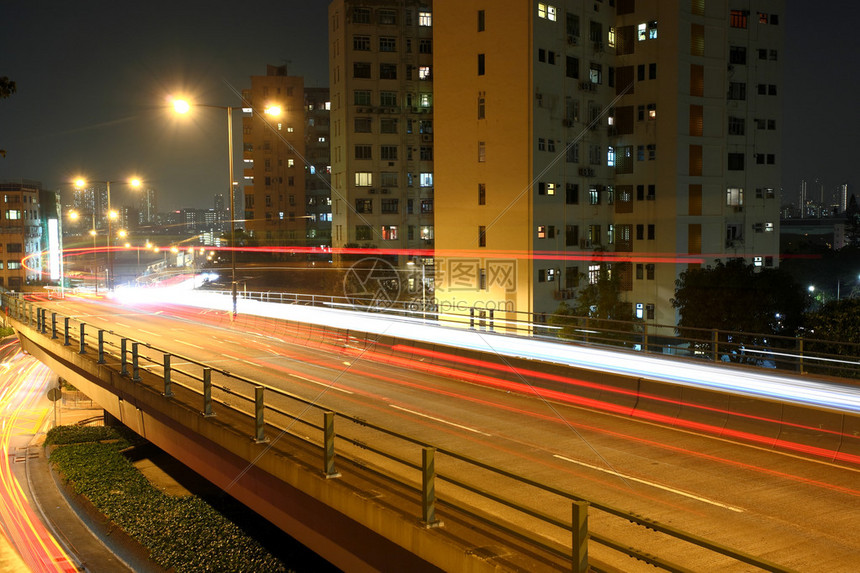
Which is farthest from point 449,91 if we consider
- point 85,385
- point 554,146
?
point 85,385

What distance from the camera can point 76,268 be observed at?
18025 cm

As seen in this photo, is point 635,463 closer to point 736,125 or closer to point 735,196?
point 735,196

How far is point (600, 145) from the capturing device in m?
48.8

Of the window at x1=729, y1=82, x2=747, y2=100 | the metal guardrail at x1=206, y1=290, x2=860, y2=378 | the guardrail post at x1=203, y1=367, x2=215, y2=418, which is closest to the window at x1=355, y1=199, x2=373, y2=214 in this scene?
the metal guardrail at x1=206, y1=290, x2=860, y2=378

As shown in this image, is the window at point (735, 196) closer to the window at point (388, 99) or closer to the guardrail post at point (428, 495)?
the window at point (388, 99)

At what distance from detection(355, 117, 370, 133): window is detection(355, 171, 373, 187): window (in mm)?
3634

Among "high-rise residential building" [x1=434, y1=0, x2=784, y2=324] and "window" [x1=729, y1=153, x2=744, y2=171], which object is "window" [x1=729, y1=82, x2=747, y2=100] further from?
"window" [x1=729, y1=153, x2=744, y2=171]

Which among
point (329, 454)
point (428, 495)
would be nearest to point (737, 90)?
point (329, 454)

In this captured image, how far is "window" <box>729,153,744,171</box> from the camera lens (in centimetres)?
4928

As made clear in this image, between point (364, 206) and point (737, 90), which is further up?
point (737, 90)

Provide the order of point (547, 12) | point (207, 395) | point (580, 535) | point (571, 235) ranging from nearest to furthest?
→ point (580, 535) → point (207, 395) → point (547, 12) → point (571, 235)

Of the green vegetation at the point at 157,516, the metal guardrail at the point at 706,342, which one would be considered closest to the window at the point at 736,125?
the metal guardrail at the point at 706,342

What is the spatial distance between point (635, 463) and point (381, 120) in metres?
56.3

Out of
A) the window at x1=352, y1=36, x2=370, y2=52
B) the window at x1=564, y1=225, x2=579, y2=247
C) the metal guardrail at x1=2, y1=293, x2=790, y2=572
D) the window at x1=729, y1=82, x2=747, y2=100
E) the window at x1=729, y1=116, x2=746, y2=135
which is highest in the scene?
the window at x1=352, y1=36, x2=370, y2=52
